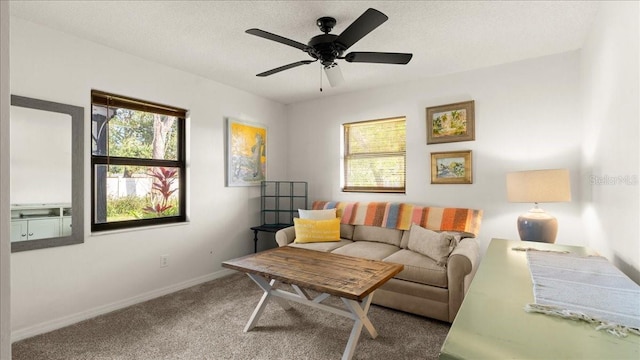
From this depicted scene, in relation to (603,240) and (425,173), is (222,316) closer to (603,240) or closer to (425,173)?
(425,173)

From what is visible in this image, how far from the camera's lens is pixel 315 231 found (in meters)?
3.41

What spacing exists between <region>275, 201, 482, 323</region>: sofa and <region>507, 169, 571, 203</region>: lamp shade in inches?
23.9

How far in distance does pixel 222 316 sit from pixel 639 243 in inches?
108

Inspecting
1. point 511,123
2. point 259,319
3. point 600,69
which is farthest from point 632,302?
point 511,123

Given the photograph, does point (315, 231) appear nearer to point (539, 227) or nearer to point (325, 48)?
point (325, 48)

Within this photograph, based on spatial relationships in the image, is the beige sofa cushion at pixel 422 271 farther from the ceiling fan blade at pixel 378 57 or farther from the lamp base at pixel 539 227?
the ceiling fan blade at pixel 378 57

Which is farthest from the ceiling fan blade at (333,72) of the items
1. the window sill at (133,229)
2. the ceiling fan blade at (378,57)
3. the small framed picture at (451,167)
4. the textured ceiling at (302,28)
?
the window sill at (133,229)

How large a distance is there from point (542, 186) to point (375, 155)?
191 cm

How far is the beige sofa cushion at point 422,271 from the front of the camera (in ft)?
8.05

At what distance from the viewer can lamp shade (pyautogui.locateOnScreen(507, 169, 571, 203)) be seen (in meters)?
2.39

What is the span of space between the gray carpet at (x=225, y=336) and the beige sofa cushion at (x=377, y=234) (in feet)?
2.81

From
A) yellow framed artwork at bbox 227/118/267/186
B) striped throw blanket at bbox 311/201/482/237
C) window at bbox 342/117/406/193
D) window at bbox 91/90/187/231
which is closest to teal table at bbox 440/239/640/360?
striped throw blanket at bbox 311/201/482/237

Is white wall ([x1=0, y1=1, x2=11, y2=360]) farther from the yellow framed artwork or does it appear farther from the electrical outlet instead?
the yellow framed artwork

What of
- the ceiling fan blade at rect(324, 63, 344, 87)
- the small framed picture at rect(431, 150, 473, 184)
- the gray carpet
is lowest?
the gray carpet
